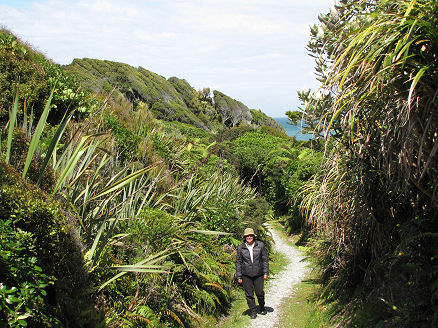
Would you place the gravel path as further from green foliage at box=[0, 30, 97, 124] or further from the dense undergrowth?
green foliage at box=[0, 30, 97, 124]

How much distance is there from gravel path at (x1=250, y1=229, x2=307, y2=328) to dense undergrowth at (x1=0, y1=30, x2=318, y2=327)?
812mm

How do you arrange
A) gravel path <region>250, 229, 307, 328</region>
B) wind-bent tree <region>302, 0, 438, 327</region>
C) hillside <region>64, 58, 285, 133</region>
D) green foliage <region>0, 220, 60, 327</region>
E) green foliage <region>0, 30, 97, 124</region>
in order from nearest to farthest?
1. green foliage <region>0, 220, 60, 327</region>
2. wind-bent tree <region>302, 0, 438, 327</region>
3. gravel path <region>250, 229, 307, 328</region>
4. green foliage <region>0, 30, 97, 124</region>
5. hillside <region>64, 58, 285, 133</region>

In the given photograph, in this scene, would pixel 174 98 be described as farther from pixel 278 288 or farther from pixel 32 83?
pixel 278 288

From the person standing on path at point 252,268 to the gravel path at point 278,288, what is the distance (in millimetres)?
263

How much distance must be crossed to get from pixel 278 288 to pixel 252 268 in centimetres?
233

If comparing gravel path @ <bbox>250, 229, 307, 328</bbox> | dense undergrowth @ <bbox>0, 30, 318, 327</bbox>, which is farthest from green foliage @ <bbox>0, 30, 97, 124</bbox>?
gravel path @ <bbox>250, 229, 307, 328</bbox>

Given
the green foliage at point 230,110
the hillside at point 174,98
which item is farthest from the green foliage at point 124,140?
the green foliage at point 230,110

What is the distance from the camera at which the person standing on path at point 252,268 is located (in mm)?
6164

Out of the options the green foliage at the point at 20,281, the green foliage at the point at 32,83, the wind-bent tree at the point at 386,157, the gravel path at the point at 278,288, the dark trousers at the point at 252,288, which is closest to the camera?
the green foliage at the point at 20,281

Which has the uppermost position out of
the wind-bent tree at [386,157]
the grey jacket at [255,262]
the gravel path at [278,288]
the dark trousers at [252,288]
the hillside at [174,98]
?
the hillside at [174,98]

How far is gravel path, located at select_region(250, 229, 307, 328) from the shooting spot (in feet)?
19.8

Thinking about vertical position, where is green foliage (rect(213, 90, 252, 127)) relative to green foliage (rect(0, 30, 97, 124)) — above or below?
above

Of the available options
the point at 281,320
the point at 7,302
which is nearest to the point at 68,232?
the point at 7,302

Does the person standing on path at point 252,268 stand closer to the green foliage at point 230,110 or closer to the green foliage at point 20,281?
the green foliage at point 20,281
